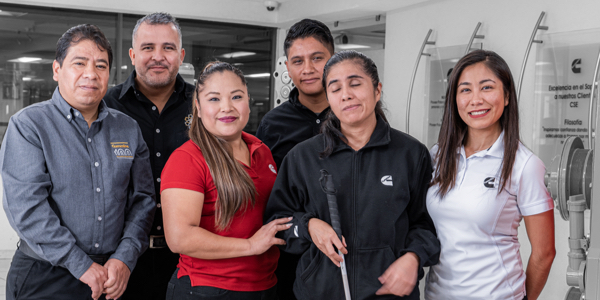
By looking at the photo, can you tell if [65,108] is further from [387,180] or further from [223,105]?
[387,180]

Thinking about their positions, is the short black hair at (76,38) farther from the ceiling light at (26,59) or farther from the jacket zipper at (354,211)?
the ceiling light at (26,59)

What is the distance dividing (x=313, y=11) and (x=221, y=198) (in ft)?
17.0

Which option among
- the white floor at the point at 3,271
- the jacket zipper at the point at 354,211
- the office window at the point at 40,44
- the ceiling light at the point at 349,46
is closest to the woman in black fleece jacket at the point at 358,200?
the jacket zipper at the point at 354,211

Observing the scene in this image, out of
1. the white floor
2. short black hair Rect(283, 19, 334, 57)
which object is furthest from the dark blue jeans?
the white floor

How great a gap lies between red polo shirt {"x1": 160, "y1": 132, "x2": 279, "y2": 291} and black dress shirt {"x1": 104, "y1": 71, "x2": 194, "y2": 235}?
2.04 ft

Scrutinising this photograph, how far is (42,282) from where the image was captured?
2014 millimetres

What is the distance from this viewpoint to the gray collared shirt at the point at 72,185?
194 cm

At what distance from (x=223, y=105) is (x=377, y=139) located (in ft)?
1.99

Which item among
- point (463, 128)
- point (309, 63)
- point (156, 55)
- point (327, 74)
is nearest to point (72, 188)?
point (156, 55)

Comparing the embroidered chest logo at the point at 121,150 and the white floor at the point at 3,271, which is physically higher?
the embroidered chest logo at the point at 121,150

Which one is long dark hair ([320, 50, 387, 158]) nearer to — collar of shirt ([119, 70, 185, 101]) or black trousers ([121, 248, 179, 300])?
collar of shirt ([119, 70, 185, 101])

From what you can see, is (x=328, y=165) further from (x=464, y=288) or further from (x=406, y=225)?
(x=464, y=288)

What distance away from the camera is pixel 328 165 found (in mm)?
1909

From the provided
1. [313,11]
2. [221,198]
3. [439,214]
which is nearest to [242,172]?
[221,198]
